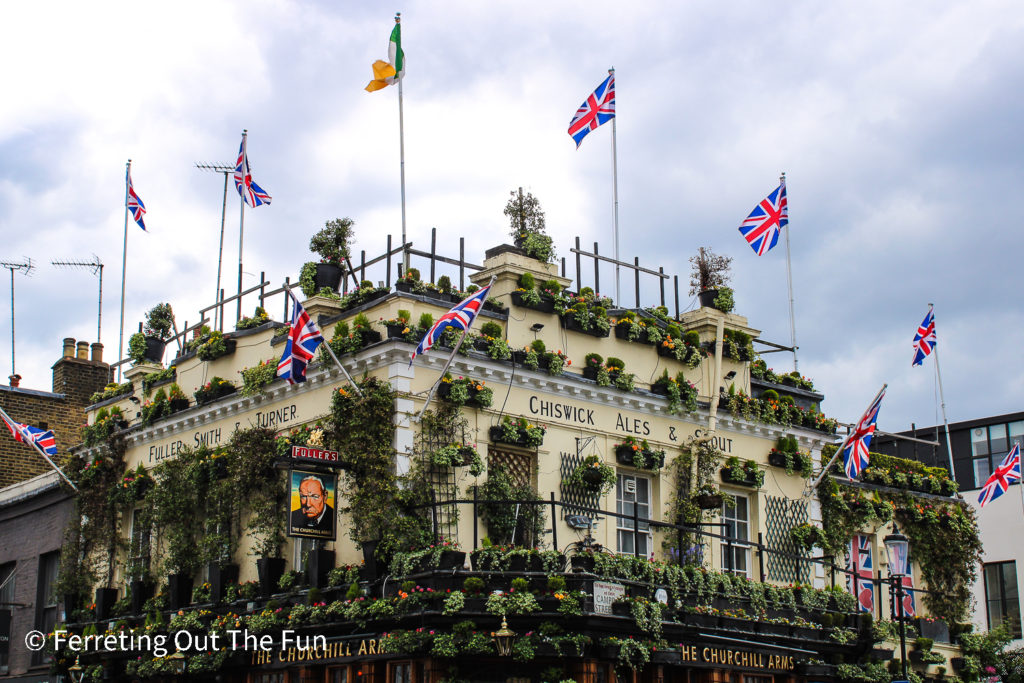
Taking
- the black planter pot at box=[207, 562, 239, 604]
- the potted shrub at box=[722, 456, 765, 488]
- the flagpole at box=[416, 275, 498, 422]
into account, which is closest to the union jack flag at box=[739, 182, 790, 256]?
the potted shrub at box=[722, 456, 765, 488]

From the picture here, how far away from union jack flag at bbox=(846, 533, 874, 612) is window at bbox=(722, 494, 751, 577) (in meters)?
3.50

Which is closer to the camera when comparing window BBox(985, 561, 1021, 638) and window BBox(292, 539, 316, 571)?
window BBox(292, 539, 316, 571)

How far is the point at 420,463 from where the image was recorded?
21.8 metres

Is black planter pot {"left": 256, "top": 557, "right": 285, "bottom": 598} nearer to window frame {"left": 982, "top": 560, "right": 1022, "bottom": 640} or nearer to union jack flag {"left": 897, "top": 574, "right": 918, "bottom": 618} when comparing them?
union jack flag {"left": 897, "top": 574, "right": 918, "bottom": 618}

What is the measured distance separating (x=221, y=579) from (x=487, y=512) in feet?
19.0

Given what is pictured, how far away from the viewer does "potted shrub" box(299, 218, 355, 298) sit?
2466 cm

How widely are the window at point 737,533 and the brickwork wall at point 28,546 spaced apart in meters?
14.8

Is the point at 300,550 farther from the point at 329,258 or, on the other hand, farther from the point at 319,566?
the point at 329,258

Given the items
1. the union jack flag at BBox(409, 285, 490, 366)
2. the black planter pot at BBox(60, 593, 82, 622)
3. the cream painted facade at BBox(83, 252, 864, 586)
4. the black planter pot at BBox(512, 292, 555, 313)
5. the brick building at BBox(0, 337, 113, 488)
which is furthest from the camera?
the brick building at BBox(0, 337, 113, 488)

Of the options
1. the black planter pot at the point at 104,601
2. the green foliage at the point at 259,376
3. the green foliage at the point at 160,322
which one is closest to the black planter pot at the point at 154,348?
the green foliage at the point at 160,322

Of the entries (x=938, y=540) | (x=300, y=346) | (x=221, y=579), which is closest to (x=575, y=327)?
(x=300, y=346)

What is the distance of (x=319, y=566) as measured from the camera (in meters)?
22.4

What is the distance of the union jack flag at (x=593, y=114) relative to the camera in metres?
26.0

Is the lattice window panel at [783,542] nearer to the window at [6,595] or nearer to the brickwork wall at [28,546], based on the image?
the brickwork wall at [28,546]
